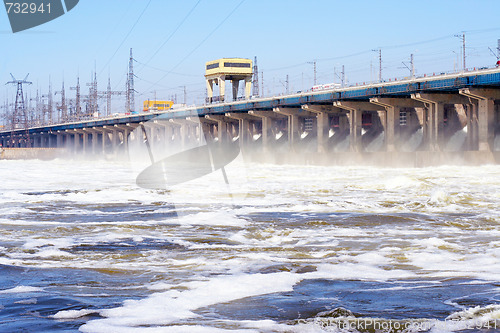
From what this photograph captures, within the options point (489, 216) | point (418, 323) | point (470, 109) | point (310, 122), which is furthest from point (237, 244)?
point (310, 122)

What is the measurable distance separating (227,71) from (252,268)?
4221 inches

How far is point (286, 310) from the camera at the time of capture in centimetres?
737

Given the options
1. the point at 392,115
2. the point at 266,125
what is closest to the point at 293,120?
the point at 266,125

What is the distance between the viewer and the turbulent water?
22.9ft

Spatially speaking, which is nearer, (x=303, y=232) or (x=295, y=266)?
(x=295, y=266)

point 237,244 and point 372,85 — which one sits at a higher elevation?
point 372,85

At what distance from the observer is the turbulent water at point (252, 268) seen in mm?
6984

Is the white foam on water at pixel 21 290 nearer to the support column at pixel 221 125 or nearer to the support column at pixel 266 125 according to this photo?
the support column at pixel 266 125

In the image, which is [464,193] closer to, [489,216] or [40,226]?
[489,216]

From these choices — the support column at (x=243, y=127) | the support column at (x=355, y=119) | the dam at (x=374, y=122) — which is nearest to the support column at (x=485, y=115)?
the dam at (x=374, y=122)

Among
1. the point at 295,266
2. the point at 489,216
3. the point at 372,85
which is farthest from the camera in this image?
the point at 372,85

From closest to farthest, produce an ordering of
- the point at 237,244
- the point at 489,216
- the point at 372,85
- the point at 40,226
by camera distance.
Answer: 1. the point at 237,244
2. the point at 40,226
3. the point at 489,216
4. the point at 372,85

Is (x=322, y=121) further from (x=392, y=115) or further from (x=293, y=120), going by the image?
(x=392, y=115)

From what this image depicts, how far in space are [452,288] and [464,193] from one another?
1771 cm
